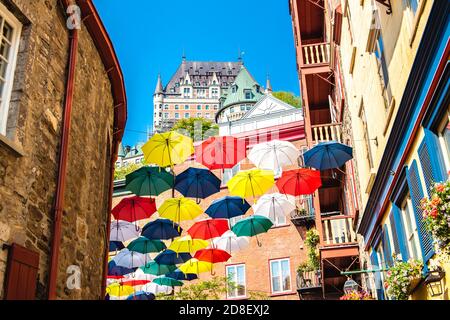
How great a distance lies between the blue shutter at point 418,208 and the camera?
891 centimetres

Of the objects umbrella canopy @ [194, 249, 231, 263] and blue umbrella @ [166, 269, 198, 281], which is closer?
umbrella canopy @ [194, 249, 231, 263]

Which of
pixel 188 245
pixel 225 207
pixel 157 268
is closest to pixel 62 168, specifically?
pixel 225 207

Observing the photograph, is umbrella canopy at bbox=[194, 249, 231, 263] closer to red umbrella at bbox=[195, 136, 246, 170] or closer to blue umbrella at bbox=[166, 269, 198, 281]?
blue umbrella at bbox=[166, 269, 198, 281]

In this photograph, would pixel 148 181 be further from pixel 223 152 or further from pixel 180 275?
pixel 180 275

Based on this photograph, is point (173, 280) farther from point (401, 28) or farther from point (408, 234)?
point (401, 28)

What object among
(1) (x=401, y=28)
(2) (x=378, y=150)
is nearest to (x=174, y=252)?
(2) (x=378, y=150)

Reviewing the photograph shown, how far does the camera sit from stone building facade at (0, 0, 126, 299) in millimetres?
7465

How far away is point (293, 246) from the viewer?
2758 centimetres

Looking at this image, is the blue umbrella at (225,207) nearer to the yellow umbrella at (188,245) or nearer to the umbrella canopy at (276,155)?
the umbrella canopy at (276,155)

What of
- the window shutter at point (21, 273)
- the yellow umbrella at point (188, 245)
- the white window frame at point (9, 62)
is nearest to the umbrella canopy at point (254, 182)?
the yellow umbrella at point (188, 245)

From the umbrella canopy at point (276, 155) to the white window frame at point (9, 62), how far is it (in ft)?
34.9

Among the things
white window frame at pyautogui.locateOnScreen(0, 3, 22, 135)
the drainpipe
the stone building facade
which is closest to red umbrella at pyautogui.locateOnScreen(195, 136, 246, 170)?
the stone building facade

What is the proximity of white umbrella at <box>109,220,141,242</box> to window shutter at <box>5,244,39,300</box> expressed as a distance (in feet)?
43.5

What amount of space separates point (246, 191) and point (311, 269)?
323 inches
